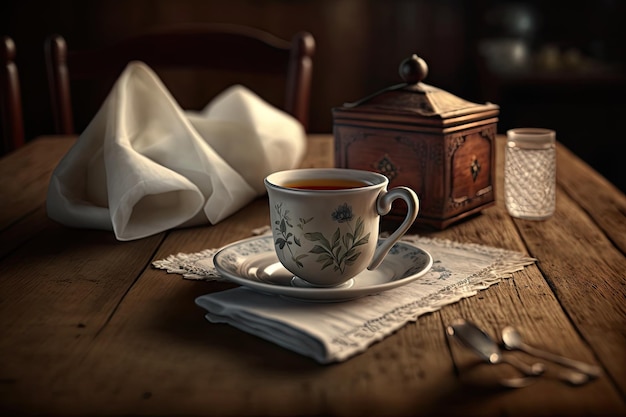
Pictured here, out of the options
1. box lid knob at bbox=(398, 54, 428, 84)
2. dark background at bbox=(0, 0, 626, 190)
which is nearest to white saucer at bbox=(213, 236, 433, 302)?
box lid knob at bbox=(398, 54, 428, 84)

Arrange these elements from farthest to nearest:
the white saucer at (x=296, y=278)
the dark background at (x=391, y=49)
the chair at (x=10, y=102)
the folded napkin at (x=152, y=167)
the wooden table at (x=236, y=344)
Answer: the dark background at (x=391, y=49)
the chair at (x=10, y=102)
the folded napkin at (x=152, y=167)
the white saucer at (x=296, y=278)
the wooden table at (x=236, y=344)

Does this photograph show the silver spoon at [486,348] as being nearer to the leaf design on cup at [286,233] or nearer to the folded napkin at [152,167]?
the leaf design on cup at [286,233]

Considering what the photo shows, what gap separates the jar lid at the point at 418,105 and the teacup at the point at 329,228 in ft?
0.82

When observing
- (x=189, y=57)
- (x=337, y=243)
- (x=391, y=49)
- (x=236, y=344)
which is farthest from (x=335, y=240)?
(x=391, y=49)

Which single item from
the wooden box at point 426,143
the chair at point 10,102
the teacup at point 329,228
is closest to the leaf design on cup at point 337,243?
the teacup at point 329,228

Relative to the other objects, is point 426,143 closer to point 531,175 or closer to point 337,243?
point 531,175

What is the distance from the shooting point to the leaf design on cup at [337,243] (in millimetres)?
647

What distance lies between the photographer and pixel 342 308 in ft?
2.04

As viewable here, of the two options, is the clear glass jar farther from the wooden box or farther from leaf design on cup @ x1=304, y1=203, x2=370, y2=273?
leaf design on cup @ x1=304, y1=203, x2=370, y2=273

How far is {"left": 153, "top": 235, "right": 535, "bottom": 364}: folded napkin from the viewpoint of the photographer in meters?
0.56

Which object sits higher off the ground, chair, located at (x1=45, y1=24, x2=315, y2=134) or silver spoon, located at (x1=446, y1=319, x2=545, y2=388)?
chair, located at (x1=45, y1=24, x2=315, y2=134)

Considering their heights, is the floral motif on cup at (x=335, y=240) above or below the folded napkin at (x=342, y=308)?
above

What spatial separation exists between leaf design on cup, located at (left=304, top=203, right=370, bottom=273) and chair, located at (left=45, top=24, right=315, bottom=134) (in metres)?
1.08

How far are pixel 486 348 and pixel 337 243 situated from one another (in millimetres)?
167
